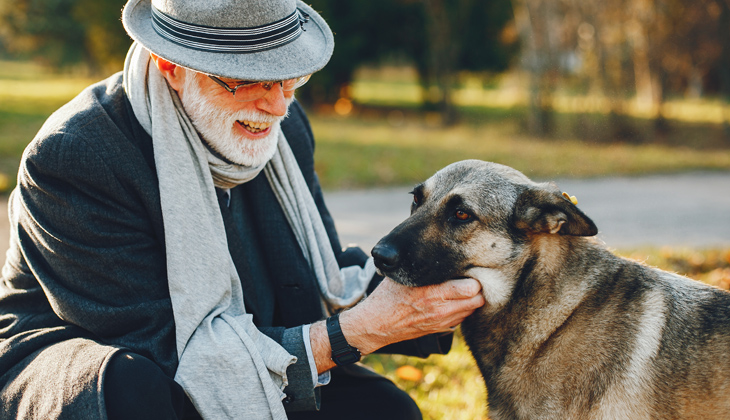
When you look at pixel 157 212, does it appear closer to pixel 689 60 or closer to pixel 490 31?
pixel 689 60

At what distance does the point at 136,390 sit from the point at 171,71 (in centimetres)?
135

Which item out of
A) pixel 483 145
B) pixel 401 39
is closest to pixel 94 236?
pixel 483 145

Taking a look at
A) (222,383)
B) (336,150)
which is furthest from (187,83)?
(336,150)

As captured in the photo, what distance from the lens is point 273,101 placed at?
2.62 m

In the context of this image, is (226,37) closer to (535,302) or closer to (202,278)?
(202,278)

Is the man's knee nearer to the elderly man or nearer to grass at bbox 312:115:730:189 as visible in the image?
the elderly man

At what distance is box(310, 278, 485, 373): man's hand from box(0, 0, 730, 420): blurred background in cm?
111

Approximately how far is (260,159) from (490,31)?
2149 centimetres

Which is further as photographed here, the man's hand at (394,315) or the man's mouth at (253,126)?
the man's mouth at (253,126)

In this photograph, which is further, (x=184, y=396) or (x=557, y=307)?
(x=557, y=307)

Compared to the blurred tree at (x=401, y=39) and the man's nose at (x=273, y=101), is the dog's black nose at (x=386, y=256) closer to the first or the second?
the man's nose at (x=273, y=101)

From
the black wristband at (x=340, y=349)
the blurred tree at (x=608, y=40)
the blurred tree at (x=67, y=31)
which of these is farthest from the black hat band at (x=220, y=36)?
the blurred tree at (x=67, y=31)

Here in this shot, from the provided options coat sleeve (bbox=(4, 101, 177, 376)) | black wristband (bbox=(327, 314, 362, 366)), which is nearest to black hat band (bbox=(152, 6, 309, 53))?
coat sleeve (bbox=(4, 101, 177, 376))

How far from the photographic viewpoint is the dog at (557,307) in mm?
2352
